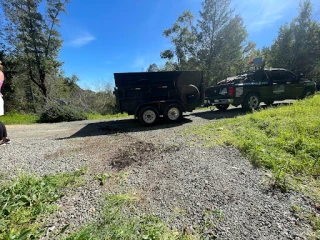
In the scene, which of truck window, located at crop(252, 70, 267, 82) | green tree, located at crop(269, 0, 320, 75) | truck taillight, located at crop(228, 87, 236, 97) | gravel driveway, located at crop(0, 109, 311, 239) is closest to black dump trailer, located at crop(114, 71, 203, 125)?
truck taillight, located at crop(228, 87, 236, 97)

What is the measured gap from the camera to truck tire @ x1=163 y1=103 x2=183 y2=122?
6727 mm

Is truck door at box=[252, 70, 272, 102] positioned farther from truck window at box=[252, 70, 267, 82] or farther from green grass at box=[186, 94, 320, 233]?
green grass at box=[186, 94, 320, 233]

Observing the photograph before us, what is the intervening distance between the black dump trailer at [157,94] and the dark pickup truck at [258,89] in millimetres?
1642

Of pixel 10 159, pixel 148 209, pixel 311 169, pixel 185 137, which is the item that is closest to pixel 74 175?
pixel 148 209

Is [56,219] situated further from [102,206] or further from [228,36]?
[228,36]

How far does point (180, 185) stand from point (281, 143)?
249 cm

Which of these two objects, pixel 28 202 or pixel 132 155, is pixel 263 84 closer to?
pixel 132 155

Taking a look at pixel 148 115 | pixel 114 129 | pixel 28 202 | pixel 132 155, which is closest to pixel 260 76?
pixel 148 115

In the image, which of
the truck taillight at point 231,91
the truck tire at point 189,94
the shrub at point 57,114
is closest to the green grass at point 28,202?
the truck tire at point 189,94

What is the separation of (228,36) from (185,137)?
17.5 m

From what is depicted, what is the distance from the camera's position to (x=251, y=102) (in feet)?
26.5

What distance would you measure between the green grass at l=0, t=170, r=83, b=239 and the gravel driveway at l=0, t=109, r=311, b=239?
16cm

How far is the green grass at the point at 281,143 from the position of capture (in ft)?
8.04

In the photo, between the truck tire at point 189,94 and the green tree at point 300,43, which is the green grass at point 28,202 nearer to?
the truck tire at point 189,94
